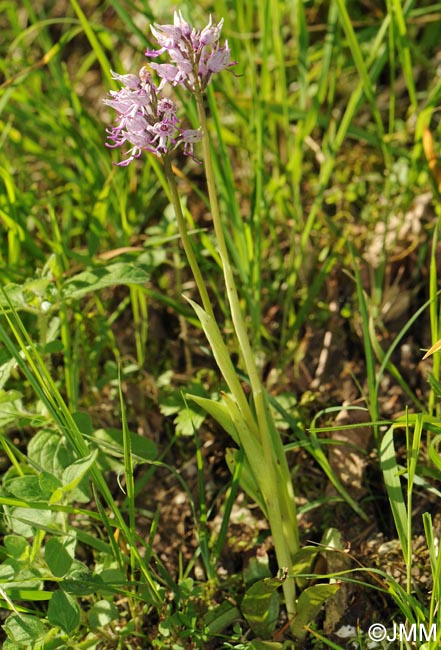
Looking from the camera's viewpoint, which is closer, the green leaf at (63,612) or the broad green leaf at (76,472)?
the broad green leaf at (76,472)

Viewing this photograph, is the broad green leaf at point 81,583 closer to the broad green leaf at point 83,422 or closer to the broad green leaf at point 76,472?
the broad green leaf at point 76,472

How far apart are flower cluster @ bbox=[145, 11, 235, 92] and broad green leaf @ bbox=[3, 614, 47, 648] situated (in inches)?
49.5

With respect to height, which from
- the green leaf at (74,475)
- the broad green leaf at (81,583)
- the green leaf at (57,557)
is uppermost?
the green leaf at (74,475)

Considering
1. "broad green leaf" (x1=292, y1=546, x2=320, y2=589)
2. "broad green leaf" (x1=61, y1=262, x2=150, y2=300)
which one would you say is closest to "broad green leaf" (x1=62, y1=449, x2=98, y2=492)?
"broad green leaf" (x1=61, y1=262, x2=150, y2=300)

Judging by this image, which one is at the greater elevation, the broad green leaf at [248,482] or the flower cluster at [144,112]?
the flower cluster at [144,112]

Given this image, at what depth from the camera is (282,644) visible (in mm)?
1848

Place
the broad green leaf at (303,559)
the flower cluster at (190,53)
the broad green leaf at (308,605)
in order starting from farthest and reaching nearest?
the broad green leaf at (303,559) < the broad green leaf at (308,605) < the flower cluster at (190,53)

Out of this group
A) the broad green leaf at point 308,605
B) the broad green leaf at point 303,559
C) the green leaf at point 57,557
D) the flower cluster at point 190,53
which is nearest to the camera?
the flower cluster at point 190,53

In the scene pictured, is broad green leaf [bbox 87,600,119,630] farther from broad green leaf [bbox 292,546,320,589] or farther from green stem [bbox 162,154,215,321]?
green stem [bbox 162,154,215,321]

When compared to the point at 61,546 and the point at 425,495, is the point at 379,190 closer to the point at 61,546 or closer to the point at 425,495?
the point at 425,495

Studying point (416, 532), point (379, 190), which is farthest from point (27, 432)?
point (379, 190)

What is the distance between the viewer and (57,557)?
1649 millimetres

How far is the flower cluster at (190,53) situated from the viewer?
148cm

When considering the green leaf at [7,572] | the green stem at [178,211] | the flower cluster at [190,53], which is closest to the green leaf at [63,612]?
the green leaf at [7,572]
